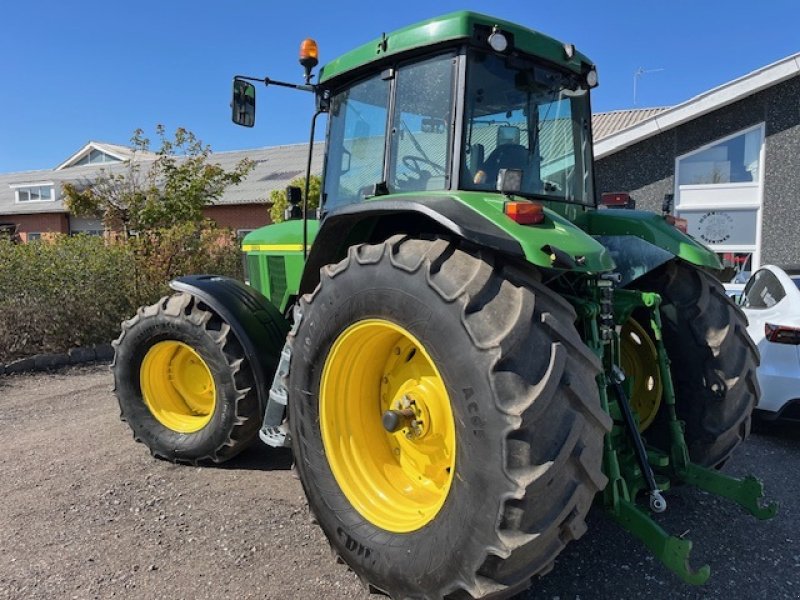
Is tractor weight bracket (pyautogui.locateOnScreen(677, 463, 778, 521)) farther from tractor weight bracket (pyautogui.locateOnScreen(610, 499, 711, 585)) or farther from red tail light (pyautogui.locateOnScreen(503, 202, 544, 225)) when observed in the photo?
red tail light (pyautogui.locateOnScreen(503, 202, 544, 225))

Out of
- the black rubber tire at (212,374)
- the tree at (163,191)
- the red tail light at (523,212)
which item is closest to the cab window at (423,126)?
the red tail light at (523,212)

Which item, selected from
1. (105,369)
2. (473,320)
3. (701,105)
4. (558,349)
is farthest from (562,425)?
(701,105)

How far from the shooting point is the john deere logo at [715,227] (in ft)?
40.4

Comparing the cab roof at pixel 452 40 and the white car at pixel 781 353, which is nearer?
the cab roof at pixel 452 40

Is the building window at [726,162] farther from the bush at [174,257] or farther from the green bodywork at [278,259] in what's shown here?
the green bodywork at [278,259]

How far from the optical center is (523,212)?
7.57 ft

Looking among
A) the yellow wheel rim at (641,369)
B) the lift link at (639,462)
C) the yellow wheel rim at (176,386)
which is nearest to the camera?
the lift link at (639,462)

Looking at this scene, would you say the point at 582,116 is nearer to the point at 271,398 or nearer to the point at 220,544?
the point at 271,398

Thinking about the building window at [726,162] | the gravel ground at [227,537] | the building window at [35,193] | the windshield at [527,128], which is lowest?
the gravel ground at [227,537]

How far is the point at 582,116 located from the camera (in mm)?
3520

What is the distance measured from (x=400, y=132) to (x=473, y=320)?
1.39 metres

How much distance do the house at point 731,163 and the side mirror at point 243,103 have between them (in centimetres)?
1018

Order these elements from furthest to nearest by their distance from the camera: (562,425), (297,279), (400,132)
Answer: (297,279)
(400,132)
(562,425)

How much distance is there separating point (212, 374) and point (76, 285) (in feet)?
16.6
